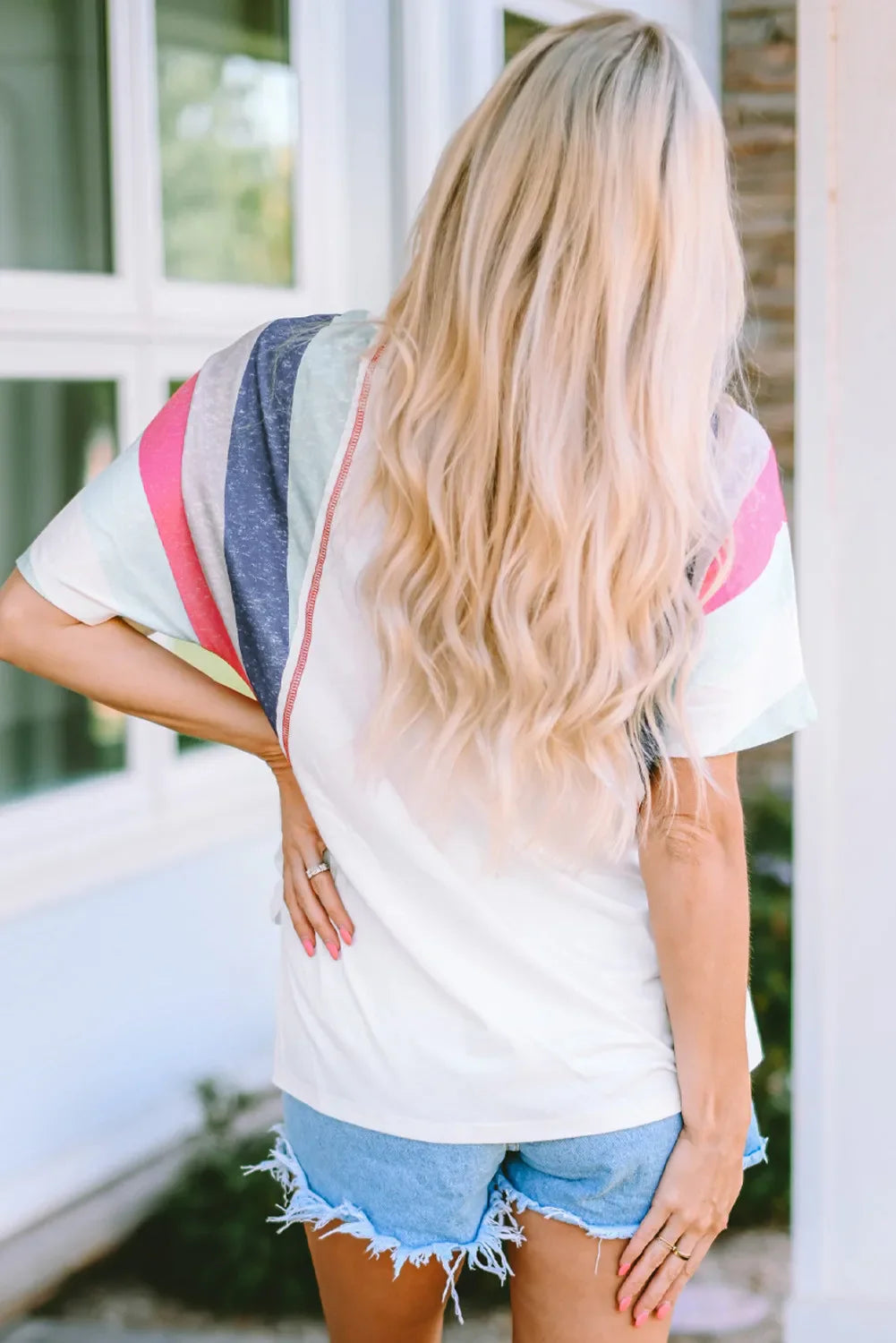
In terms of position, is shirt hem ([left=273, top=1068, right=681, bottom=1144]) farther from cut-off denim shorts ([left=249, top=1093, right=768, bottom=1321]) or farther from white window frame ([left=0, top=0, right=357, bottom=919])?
white window frame ([left=0, top=0, right=357, bottom=919])

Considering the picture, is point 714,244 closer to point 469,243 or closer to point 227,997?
point 469,243

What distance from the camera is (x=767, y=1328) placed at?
263 centimetres

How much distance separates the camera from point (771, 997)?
147 inches

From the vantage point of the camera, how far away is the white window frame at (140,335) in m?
2.62

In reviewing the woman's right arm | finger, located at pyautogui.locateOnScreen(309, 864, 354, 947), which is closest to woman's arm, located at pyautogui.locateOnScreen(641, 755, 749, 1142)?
finger, located at pyautogui.locateOnScreen(309, 864, 354, 947)

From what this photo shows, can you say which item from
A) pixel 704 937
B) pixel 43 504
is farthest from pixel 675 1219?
pixel 43 504

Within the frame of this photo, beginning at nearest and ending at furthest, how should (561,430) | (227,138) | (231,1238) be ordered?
(561,430) → (231,1238) → (227,138)

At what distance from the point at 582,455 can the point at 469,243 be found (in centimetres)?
19

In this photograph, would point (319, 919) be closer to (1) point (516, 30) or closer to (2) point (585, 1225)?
(2) point (585, 1225)

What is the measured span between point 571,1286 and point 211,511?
0.76m

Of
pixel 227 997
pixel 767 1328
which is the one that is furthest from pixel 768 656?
pixel 227 997

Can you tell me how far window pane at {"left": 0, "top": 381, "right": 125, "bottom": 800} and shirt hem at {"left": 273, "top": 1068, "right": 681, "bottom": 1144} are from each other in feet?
5.51

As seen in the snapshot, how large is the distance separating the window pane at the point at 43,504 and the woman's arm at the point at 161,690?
1532 mm

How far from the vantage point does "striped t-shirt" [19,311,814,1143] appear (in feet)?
3.76
